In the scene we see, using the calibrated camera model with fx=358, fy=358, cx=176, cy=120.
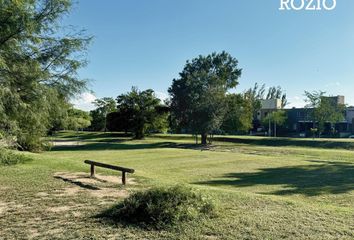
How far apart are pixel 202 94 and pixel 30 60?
33914mm

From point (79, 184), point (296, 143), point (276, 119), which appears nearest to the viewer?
point (79, 184)

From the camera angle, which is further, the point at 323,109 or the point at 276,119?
the point at 276,119

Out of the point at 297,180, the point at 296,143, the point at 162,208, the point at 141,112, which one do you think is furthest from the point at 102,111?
the point at 162,208

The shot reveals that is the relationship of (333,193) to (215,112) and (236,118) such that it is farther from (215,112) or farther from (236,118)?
(236,118)

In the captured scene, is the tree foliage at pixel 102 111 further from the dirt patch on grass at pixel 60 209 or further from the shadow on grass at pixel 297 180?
the dirt patch on grass at pixel 60 209

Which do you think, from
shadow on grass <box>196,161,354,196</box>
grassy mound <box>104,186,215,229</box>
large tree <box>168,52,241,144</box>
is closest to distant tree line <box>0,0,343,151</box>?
large tree <box>168,52,241,144</box>

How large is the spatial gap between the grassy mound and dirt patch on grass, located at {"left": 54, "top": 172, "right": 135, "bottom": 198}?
2347 millimetres

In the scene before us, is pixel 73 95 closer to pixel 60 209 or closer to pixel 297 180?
pixel 60 209

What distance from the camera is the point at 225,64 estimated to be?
4962 centimetres

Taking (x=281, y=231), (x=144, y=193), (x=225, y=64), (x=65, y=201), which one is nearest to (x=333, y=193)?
(x=281, y=231)

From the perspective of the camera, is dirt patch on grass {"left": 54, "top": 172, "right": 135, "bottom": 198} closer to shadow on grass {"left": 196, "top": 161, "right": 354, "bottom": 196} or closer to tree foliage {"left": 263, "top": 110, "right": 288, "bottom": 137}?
shadow on grass {"left": 196, "top": 161, "right": 354, "bottom": 196}

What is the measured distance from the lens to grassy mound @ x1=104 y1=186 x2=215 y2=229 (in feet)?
20.5

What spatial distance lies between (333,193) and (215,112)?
29676 mm

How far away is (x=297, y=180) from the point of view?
14523 millimetres
